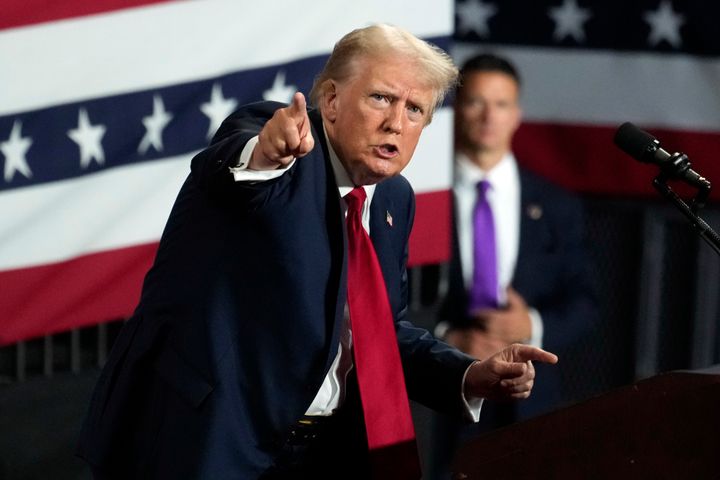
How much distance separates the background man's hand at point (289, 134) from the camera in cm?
257

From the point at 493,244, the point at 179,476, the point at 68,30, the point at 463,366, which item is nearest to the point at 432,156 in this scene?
the point at 493,244

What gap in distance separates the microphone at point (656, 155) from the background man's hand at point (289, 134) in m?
0.65

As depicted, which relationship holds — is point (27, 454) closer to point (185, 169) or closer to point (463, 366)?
point (185, 169)

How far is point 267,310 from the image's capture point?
2926 mm

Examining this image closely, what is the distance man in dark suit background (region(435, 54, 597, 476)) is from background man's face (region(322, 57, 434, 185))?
85.7 inches

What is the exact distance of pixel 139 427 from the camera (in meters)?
3.06

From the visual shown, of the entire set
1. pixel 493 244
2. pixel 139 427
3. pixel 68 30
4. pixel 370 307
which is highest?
pixel 68 30

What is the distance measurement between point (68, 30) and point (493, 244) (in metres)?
1.63

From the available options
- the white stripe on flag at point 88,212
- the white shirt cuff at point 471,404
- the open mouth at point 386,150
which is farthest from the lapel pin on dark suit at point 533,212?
→ the open mouth at point 386,150

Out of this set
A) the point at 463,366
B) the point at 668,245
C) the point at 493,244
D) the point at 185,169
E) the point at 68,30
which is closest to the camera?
the point at 463,366

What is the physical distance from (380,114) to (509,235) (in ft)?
7.65

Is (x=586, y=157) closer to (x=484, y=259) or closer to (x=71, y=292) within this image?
(x=484, y=259)

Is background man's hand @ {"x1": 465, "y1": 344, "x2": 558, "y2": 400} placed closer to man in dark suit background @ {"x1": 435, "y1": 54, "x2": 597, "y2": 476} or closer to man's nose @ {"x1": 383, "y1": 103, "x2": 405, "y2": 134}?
man's nose @ {"x1": 383, "y1": 103, "x2": 405, "y2": 134}

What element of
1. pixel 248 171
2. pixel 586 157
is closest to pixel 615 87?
pixel 586 157
